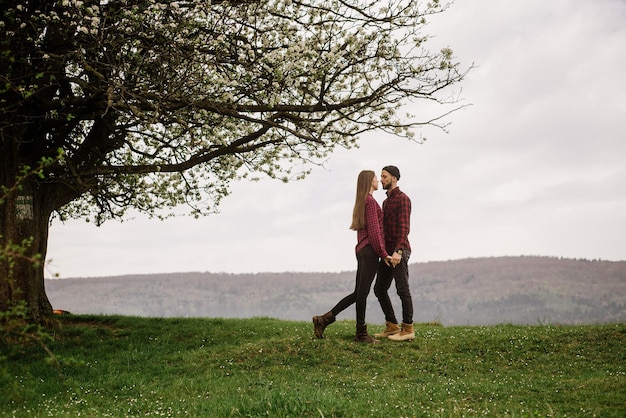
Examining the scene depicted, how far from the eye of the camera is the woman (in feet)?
45.9

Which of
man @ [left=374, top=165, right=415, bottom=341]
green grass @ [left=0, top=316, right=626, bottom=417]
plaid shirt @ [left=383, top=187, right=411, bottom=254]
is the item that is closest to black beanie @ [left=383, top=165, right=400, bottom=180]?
man @ [left=374, top=165, right=415, bottom=341]

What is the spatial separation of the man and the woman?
0.36 metres

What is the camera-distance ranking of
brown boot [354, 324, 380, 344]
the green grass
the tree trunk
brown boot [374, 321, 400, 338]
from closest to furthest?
1. the green grass
2. brown boot [354, 324, 380, 344]
3. brown boot [374, 321, 400, 338]
4. the tree trunk

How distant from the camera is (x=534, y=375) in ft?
41.5

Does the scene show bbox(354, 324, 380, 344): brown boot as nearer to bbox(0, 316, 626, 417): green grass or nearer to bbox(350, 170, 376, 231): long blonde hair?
bbox(0, 316, 626, 417): green grass

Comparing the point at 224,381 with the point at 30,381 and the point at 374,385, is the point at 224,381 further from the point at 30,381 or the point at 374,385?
the point at 30,381

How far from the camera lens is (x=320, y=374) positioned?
12.5m

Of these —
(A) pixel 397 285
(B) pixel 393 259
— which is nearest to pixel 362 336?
(A) pixel 397 285

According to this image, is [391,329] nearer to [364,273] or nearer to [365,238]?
[364,273]

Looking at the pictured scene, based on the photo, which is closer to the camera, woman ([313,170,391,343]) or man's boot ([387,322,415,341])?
woman ([313,170,391,343])

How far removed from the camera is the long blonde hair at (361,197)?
1424 cm

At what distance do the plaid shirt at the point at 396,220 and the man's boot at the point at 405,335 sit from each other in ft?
7.46

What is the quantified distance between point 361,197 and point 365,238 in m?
1.00

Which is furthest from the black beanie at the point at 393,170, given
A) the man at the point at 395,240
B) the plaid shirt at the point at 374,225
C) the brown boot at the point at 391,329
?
the brown boot at the point at 391,329
